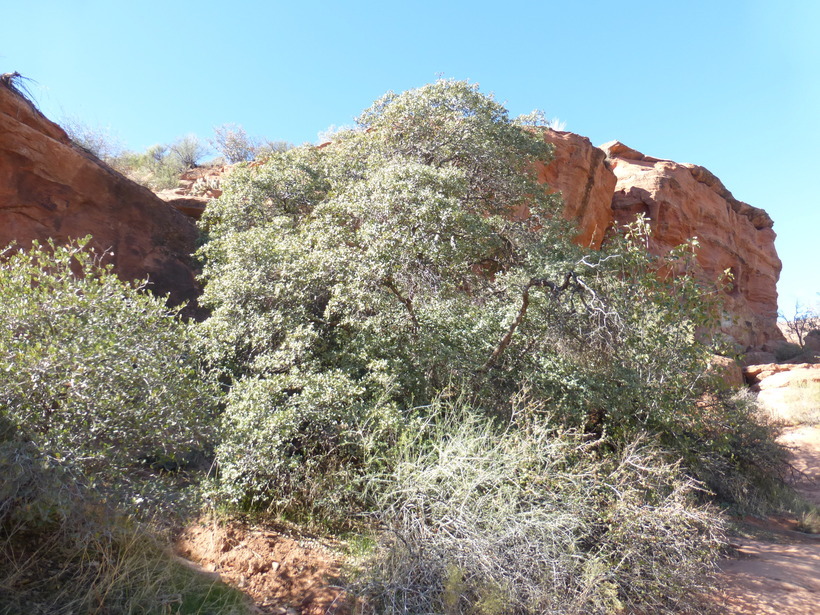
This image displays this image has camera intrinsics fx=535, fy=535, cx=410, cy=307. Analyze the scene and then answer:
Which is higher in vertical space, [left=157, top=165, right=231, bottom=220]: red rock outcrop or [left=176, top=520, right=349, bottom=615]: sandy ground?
[left=157, top=165, right=231, bottom=220]: red rock outcrop

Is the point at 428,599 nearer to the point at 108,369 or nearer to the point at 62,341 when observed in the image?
the point at 108,369

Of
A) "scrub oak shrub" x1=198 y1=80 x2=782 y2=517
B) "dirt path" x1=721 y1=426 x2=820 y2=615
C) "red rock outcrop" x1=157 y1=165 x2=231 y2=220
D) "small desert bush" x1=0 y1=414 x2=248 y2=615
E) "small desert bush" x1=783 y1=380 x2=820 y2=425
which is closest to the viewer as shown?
"small desert bush" x1=0 y1=414 x2=248 y2=615

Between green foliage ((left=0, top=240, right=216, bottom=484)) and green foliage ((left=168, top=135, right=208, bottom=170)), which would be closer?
green foliage ((left=0, top=240, right=216, bottom=484))

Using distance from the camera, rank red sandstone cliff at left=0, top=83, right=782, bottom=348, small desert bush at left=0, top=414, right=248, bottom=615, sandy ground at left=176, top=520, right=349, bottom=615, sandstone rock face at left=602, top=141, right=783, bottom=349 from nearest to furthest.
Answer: small desert bush at left=0, top=414, right=248, bottom=615 < sandy ground at left=176, top=520, right=349, bottom=615 < red sandstone cliff at left=0, top=83, right=782, bottom=348 < sandstone rock face at left=602, top=141, right=783, bottom=349

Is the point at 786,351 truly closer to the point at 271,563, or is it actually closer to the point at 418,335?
the point at 418,335

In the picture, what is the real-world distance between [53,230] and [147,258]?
166 cm

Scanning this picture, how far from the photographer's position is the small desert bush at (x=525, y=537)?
4.05m

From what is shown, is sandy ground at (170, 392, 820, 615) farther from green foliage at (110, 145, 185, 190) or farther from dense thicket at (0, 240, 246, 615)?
green foliage at (110, 145, 185, 190)

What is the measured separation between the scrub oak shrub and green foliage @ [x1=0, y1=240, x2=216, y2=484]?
3.37 ft

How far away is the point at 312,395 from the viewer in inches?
221

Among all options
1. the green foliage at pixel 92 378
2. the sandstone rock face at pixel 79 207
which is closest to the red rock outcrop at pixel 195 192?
the sandstone rock face at pixel 79 207

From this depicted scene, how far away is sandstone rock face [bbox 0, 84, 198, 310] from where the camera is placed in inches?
384

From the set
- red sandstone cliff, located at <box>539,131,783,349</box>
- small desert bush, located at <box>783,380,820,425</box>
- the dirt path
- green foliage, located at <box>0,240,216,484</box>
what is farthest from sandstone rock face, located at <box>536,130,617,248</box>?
green foliage, located at <box>0,240,216,484</box>

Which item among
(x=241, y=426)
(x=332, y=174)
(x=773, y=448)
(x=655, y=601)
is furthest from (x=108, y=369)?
(x=773, y=448)
